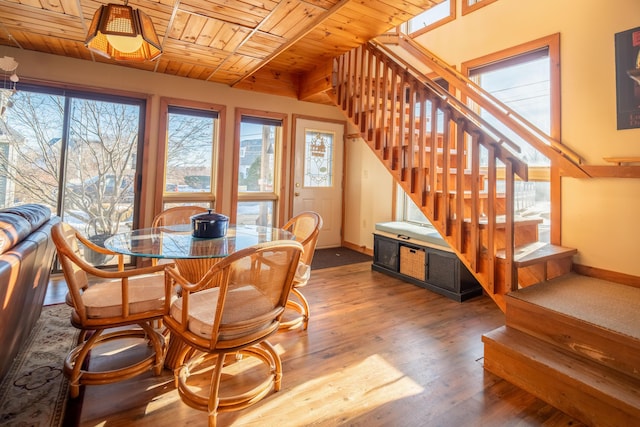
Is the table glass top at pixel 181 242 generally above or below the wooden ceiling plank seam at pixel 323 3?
below

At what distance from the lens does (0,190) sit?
11.3 ft

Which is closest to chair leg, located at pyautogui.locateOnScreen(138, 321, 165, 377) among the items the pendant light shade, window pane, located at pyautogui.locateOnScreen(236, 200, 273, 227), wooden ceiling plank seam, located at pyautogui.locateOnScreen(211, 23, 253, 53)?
the pendant light shade

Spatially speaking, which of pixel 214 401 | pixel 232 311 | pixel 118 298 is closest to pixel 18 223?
pixel 118 298

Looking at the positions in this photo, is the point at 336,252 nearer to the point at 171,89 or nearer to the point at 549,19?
the point at 171,89

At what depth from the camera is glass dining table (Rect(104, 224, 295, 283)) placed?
1705 millimetres

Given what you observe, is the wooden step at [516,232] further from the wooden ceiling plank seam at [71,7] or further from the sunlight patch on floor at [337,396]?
the wooden ceiling plank seam at [71,7]

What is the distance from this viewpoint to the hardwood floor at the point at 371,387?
5.13ft

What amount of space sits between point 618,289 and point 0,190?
19.1 ft

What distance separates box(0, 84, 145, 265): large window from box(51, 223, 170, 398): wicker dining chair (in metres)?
2.37

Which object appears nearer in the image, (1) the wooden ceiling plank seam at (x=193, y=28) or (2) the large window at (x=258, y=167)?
(1) the wooden ceiling plank seam at (x=193, y=28)

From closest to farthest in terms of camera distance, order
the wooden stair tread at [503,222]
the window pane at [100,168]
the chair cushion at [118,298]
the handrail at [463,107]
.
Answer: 1. the chair cushion at [118,298]
2. the handrail at [463,107]
3. the wooden stair tread at [503,222]
4. the window pane at [100,168]

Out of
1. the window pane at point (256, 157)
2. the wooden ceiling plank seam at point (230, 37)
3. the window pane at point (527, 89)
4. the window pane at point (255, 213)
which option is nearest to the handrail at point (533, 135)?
the window pane at point (527, 89)

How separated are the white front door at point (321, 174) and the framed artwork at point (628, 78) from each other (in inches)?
147

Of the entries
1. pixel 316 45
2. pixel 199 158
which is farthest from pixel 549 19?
pixel 199 158
